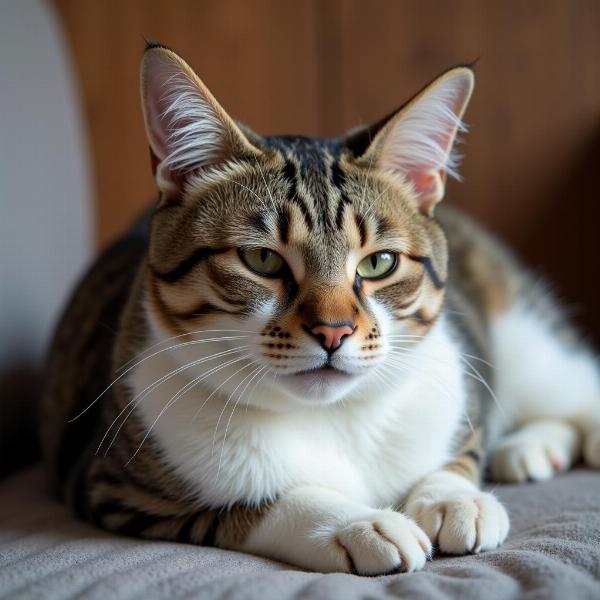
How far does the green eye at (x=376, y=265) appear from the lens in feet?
3.70

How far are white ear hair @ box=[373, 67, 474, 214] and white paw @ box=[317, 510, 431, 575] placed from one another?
1.82ft

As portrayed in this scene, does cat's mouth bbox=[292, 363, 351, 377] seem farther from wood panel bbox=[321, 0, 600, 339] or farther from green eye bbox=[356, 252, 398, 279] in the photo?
wood panel bbox=[321, 0, 600, 339]

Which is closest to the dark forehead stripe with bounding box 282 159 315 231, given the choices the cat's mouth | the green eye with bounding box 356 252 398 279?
the green eye with bounding box 356 252 398 279

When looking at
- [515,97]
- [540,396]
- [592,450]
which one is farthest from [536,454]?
[515,97]

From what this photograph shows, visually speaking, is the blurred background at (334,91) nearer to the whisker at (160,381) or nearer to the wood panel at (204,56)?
the wood panel at (204,56)

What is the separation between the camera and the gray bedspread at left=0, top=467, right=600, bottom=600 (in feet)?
2.88

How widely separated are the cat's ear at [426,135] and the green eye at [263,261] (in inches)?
9.8

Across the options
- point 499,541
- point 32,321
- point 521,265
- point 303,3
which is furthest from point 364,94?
point 499,541

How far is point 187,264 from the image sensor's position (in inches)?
45.2

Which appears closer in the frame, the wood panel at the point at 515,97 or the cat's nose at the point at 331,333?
the cat's nose at the point at 331,333

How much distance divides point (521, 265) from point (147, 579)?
1.43m

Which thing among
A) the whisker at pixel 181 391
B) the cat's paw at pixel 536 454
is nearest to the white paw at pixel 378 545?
the whisker at pixel 181 391

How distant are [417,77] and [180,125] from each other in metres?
1.29

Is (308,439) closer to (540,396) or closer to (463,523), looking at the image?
(463,523)
